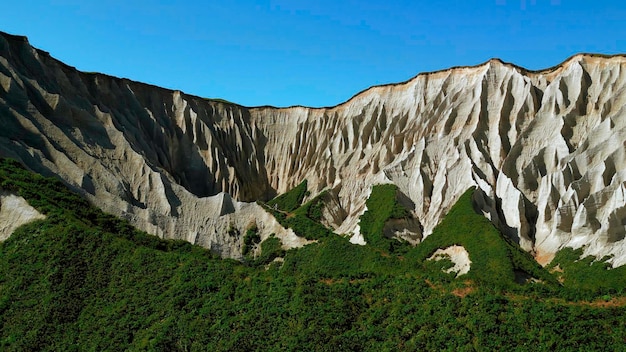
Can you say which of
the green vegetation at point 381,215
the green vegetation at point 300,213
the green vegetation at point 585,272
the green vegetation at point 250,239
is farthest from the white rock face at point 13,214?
the green vegetation at point 585,272

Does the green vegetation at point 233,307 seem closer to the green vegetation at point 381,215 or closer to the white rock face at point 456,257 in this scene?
the white rock face at point 456,257

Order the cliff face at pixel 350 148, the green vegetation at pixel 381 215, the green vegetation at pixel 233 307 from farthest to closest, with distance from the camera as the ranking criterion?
1. the green vegetation at pixel 381 215
2. the cliff face at pixel 350 148
3. the green vegetation at pixel 233 307

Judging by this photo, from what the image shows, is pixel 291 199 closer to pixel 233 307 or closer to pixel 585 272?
pixel 585 272

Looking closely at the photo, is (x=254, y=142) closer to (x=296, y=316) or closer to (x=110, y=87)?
(x=110, y=87)

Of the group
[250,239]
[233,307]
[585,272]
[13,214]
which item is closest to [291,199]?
[250,239]

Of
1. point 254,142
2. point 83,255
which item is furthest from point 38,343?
point 254,142
